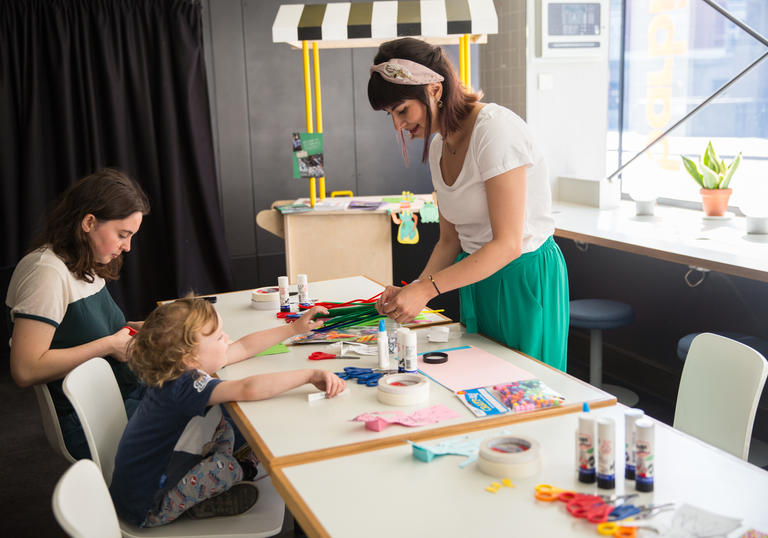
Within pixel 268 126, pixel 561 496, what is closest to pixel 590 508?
pixel 561 496

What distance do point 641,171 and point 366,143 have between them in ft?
7.87

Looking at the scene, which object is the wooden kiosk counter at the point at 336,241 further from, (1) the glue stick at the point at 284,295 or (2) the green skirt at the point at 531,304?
(2) the green skirt at the point at 531,304

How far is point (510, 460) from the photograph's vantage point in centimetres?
138

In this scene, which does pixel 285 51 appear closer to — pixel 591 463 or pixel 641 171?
pixel 641 171

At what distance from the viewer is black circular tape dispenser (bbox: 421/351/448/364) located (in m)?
2.06

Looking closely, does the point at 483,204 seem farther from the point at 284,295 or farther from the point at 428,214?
the point at 428,214

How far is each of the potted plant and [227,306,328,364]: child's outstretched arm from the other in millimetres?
2468

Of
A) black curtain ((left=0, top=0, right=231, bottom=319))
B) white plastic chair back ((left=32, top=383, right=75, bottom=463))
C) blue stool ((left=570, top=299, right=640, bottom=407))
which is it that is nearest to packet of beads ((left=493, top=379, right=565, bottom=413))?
white plastic chair back ((left=32, top=383, right=75, bottom=463))

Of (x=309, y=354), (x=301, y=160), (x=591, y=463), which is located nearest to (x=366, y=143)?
(x=301, y=160)

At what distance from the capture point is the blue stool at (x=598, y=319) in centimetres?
359

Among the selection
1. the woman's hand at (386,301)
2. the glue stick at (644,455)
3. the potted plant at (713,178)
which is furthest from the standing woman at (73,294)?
the potted plant at (713,178)

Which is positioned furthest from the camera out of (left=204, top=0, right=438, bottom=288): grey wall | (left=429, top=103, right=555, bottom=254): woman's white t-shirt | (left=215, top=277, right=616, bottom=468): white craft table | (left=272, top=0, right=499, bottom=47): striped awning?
(left=204, top=0, right=438, bottom=288): grey wall

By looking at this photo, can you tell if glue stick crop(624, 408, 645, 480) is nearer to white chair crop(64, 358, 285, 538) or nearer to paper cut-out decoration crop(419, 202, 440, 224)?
white chair crop(64, 358, 285, 538)

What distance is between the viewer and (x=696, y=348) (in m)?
2.05
